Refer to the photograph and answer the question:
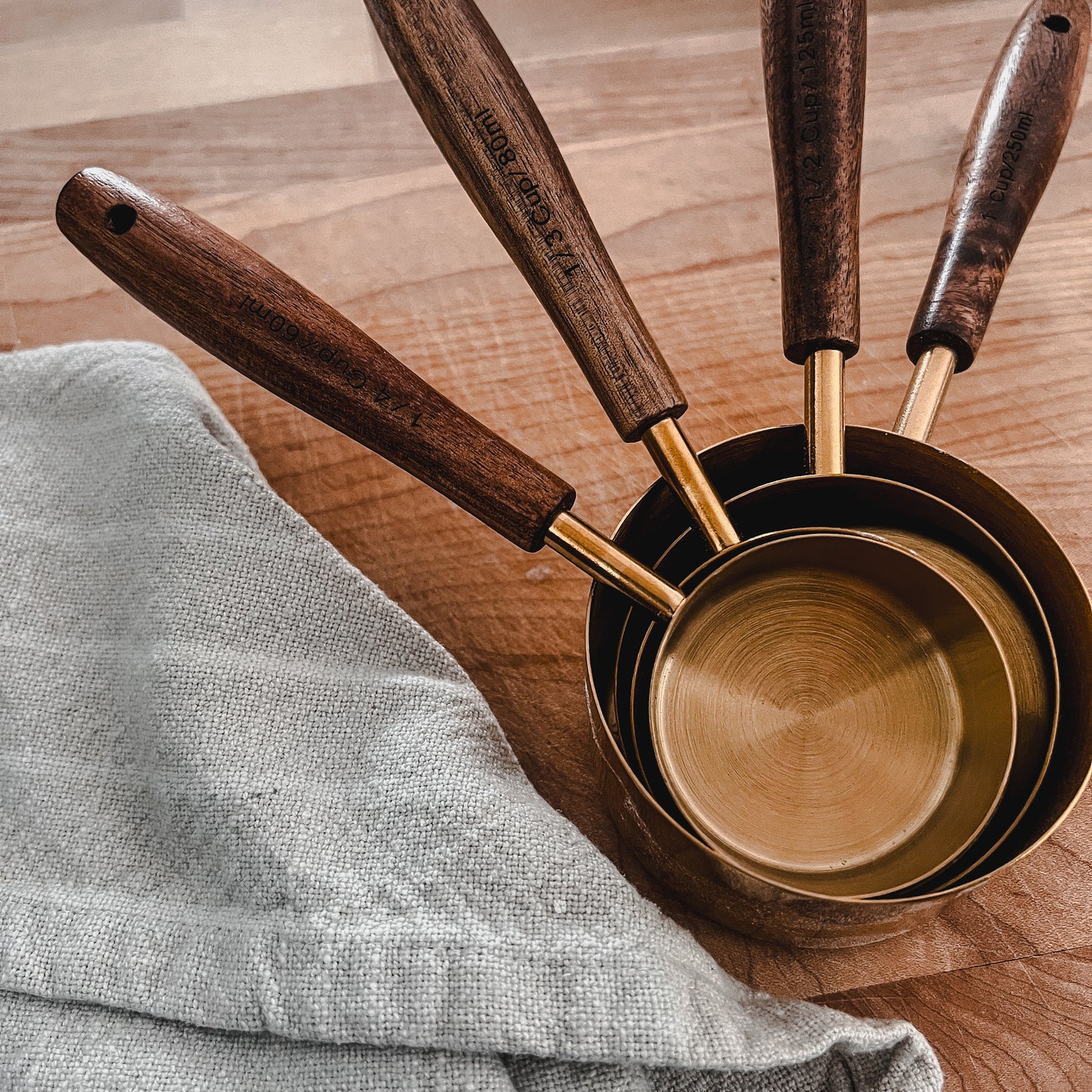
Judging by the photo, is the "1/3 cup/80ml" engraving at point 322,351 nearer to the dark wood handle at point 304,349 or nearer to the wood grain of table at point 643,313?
the dark wood handle at point 304,349

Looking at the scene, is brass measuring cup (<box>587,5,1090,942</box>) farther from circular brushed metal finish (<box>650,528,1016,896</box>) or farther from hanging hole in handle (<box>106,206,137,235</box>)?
hanging hole in handle (<box>106,206,137,235</box>)

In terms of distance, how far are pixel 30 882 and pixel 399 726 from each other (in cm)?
17

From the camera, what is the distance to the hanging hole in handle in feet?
Answer: 1.29

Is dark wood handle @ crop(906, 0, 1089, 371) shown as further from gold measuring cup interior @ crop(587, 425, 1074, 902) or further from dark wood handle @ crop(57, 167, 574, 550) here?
dark wood handle @ crop(57, 167, 574, 550)

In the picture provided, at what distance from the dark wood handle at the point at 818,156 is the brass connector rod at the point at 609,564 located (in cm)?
12

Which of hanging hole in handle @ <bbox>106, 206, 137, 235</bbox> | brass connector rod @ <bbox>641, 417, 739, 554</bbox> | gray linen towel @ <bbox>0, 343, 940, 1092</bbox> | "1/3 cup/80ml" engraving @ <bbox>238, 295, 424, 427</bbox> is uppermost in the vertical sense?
hanging hole in handle @ <bbox>106, 206, 137, 235</bbox>

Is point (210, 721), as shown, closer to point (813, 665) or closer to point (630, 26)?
point (813, 665)

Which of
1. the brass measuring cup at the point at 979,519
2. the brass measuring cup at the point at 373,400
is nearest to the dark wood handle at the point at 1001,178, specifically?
the brass measuring cup at the point at 979,519

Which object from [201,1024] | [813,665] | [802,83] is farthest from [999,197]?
[201,1024]

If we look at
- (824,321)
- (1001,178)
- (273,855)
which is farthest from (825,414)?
(273,855)

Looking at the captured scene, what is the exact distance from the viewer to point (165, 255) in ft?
1.29

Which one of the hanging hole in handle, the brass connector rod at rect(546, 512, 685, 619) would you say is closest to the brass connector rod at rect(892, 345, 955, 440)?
the brass connector rod at rect(546, 512, 685, 619)

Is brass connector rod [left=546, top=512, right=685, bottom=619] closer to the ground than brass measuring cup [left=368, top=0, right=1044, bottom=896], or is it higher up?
closer to the ground

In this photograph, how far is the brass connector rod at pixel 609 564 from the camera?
389 millimetres
